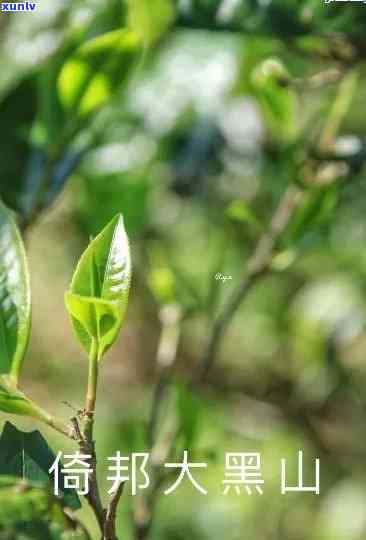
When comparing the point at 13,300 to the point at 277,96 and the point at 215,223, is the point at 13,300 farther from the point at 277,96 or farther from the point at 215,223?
the point at 215,223

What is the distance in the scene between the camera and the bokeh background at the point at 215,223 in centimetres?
73

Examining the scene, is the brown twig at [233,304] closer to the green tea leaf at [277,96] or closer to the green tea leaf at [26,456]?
the green tea leaf at [277,96]

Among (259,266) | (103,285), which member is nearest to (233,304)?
(259,266)

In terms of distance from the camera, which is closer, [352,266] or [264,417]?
[352,266]

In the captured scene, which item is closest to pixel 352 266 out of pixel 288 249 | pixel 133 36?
pixel 288 249

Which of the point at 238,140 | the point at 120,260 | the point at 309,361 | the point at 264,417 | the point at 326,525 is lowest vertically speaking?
the point at 326,525

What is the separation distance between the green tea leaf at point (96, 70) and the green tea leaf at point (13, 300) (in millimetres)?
216

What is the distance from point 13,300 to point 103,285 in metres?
0.07

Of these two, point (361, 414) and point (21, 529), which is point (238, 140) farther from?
point (21, 529)

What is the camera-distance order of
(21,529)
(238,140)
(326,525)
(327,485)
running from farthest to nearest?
(327,485) → (326,525) → (238,140) → (21,529)

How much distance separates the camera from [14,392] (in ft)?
1.48

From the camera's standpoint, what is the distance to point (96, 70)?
673 millimetres

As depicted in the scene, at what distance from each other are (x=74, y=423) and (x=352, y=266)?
0.85 meters

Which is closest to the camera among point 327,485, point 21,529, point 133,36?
point 21,529
